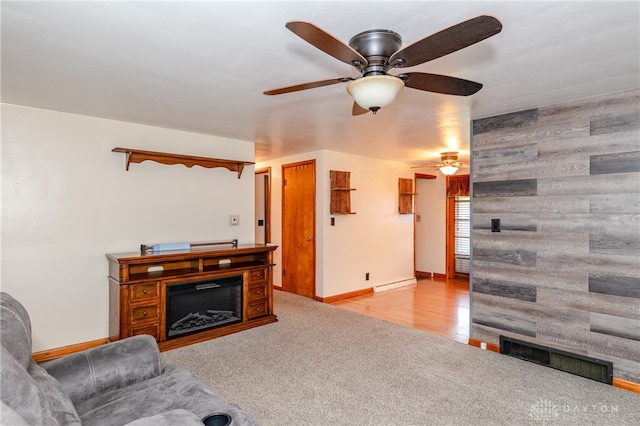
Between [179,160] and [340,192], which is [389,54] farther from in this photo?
[340,192]

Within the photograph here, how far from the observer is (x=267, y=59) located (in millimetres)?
2162

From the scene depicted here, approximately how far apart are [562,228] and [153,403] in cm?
326

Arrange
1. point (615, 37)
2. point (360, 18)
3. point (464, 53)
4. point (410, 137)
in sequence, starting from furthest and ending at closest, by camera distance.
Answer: point (410, 137), point (464, 53), point (615, 37), point (360, 18)

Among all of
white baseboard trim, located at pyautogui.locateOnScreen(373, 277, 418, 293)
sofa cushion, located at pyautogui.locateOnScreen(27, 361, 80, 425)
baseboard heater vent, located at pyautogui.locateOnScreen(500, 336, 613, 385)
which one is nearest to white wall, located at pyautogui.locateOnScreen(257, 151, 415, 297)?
white baseboard trim, located at pyautogui.locateOnScreen(373, 277, 418, 293)

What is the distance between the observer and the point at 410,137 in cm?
437

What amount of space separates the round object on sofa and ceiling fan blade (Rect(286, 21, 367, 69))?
1.58 meters

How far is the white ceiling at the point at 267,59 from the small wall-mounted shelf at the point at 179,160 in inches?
13.4

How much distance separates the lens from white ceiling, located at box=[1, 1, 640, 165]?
1.66m

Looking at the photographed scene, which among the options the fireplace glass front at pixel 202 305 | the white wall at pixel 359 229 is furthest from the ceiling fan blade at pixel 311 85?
the white wall at pixel 359 229

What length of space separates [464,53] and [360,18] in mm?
770

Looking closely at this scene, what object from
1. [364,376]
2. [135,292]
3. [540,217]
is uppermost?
[540,217]

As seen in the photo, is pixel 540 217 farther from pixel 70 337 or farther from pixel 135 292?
pixel 70 337

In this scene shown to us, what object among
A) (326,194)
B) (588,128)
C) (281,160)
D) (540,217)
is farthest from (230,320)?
(588,128)

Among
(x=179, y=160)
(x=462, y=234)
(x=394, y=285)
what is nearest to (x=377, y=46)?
(x=179, y=160)
